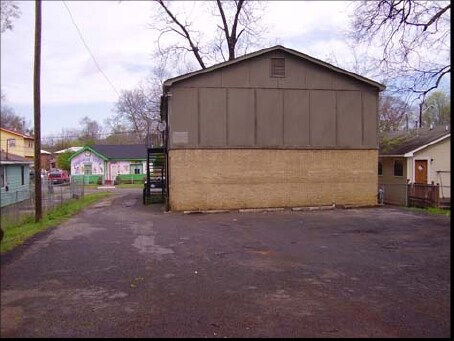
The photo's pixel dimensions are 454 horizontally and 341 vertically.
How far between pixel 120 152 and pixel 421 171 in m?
45.5

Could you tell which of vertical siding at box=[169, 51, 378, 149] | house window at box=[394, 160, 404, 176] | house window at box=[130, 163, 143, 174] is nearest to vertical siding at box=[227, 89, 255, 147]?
vertical siding at box=[169, 51, 378, 149]

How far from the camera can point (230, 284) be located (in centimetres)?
799

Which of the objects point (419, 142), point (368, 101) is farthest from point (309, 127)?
point (419, 142)

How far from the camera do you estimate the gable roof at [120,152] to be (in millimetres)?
65125

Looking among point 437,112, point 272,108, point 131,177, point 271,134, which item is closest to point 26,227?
point 271,134

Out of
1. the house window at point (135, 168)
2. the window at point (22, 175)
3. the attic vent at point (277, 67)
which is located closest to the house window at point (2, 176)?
the window at point (22, 175)

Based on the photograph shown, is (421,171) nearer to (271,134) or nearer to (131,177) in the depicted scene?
(271,134)

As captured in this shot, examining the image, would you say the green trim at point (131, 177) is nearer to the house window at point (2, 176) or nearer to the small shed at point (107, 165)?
the small shed at point (107, 165)

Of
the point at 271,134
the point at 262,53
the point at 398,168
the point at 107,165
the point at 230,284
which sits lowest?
the point at 230,284

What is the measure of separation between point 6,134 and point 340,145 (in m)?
50.5

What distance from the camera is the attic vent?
23016 mm

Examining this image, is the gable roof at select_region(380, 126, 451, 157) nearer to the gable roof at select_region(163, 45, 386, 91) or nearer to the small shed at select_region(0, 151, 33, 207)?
the gable roof at select_region(163, 45, 386, 91)

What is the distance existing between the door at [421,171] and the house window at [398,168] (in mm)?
1057

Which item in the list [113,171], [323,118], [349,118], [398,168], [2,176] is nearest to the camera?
[323,118]
